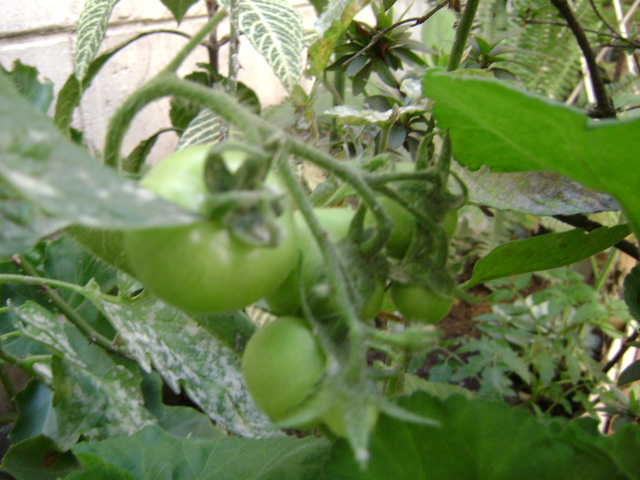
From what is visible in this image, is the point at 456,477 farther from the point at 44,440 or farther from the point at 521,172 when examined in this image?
the point at 44,440

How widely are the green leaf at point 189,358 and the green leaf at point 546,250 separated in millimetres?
287

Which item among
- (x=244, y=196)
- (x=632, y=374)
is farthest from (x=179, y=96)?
(x=632, y=374)

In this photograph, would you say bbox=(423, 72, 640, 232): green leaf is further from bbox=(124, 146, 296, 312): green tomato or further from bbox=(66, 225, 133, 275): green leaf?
bbox=(66, 225, 133, 275): green leaf

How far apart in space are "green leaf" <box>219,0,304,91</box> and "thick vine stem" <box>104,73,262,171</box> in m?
0.41

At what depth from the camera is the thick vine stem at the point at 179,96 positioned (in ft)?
0.96

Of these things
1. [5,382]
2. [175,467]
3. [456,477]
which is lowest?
[5,382]

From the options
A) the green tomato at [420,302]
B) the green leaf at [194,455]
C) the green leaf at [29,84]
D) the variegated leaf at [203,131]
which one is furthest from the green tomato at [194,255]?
the green leaf at [29,84]

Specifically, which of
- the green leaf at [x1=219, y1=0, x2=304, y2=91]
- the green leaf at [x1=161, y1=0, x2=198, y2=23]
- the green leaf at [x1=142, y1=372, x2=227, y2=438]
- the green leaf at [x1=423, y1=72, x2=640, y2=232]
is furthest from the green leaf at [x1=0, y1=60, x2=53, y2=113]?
the green leaf at [x1=423, y1=72, x2=640, y2=232]

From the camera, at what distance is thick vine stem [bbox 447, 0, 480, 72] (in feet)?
1.83

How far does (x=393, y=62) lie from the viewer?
33.2 inches

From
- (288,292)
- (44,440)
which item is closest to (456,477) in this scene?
(288,292)

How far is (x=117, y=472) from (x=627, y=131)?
1.60ft

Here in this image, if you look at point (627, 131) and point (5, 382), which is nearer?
point (627, 131)

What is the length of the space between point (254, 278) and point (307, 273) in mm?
65
